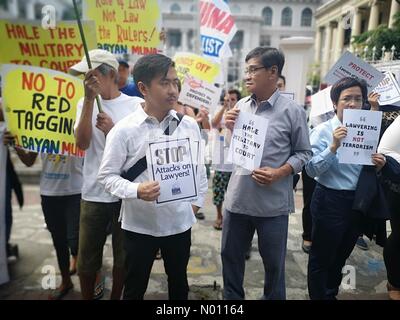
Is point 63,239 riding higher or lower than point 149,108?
lower

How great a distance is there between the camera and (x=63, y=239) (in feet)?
9.03

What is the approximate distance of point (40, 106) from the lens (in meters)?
2.36

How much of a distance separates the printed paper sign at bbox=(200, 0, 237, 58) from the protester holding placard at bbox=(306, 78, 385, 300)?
2035 mm

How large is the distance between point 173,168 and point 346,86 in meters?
1.36

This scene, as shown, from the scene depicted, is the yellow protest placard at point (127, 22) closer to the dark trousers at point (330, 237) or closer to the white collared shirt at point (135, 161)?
the white collared shirt at point (135, 161)

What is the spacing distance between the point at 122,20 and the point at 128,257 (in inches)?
89.5

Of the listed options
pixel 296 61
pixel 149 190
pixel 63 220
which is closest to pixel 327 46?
pixel 296 61

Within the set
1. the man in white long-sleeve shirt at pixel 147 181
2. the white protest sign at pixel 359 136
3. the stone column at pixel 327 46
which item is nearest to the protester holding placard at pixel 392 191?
the white protest sign at pixel 359 136

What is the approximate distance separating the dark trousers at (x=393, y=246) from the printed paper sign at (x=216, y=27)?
255 centimetres

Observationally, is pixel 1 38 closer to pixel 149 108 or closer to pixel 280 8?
pixel 149 108

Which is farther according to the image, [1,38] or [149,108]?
[1,38]
